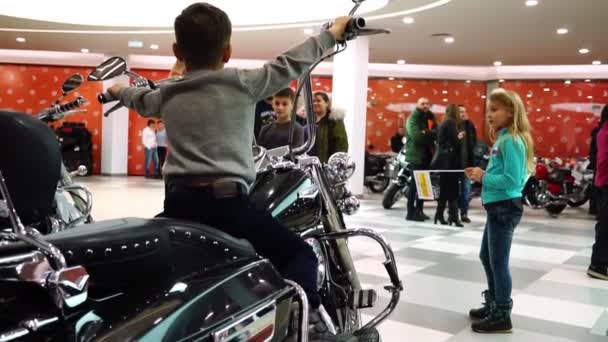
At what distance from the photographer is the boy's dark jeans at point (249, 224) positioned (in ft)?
5.47

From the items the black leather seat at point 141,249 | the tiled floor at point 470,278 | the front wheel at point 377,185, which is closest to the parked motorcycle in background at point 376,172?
the front wheel at point 377,185

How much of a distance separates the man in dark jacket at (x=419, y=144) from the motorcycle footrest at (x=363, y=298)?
5.73 meters

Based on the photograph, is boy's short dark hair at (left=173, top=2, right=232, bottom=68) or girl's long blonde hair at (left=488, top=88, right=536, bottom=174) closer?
boy's short dark hair at (left=173, top=2, right=232, bottom=68)

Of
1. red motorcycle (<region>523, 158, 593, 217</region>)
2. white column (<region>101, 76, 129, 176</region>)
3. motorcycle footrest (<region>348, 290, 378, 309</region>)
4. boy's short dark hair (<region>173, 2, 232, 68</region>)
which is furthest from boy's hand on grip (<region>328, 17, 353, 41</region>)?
white column (<region>101, 76, 129, 176</region>)

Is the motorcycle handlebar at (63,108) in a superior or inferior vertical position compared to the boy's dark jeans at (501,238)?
superior

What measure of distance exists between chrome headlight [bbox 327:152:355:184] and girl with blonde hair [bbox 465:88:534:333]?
1.18 meters

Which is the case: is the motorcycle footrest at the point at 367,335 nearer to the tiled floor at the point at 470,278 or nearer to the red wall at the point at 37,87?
the tiled floor at the point at 470,278

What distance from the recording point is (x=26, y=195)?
2.19 meters

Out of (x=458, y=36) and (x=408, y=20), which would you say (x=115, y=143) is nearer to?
(x=408, y=20)

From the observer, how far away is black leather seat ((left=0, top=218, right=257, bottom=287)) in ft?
3.67

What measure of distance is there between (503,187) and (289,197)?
1592mm

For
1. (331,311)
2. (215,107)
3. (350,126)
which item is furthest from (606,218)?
(350,126)

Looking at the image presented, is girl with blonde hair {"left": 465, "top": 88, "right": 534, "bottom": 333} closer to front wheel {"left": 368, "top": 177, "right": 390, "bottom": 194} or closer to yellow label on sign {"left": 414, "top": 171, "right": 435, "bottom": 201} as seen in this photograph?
yellow label on sign {"left": 414, "top": 171, "right": 435, "bottom": 201}

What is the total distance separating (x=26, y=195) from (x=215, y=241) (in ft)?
3.70
